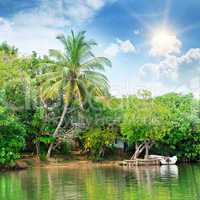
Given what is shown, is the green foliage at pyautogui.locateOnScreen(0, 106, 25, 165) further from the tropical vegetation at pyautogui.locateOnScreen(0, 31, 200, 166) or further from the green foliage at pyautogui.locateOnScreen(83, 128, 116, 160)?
the green foliage at pyautogui.locateOnScreen(83, 128, 116, 160)

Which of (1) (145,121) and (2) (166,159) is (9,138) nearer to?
(1) (145,121)

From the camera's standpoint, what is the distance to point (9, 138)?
2569 centimetres

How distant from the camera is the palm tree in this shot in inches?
1165

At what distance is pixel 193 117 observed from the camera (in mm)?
30891

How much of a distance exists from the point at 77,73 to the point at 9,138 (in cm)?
706

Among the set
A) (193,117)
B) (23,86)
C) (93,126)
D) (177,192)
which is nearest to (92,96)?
(93,126)

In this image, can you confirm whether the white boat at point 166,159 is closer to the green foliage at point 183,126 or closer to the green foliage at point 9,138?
the green foliage at point 183,126

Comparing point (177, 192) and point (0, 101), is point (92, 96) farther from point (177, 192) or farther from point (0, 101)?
point (177, 192)

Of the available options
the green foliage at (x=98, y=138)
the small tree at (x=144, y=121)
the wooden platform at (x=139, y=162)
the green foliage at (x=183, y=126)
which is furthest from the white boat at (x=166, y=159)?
the green foliage at (x=98, y=138)

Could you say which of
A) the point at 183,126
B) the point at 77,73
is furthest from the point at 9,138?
the point at 183,126

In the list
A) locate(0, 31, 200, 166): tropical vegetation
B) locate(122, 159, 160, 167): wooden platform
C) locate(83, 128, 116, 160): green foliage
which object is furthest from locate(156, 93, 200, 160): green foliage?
locate(83, 128, 116, 160): green foliage

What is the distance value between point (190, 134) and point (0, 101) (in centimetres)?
1402

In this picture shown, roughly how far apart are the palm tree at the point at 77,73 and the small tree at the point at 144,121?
2452 millimetres

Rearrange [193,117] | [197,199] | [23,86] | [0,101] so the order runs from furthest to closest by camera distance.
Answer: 1. [193,117]
2. [23,86]
3. [0,101]
4. [197,199]
